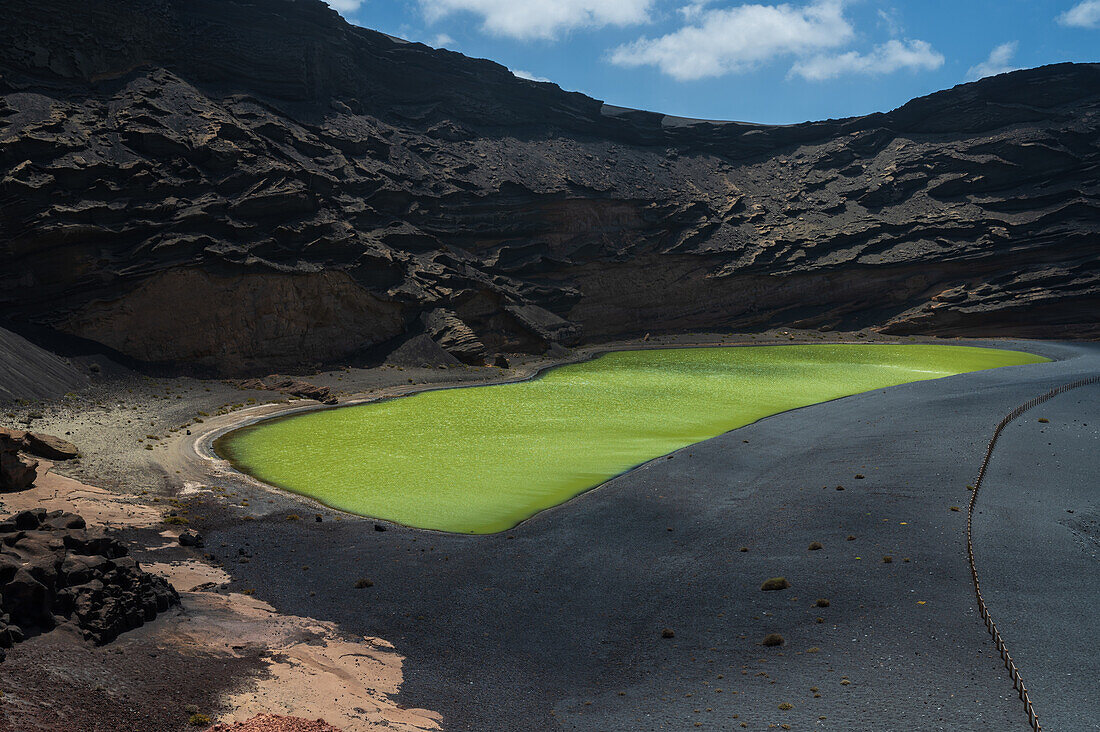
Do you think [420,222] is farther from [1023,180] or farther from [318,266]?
[1023,180]

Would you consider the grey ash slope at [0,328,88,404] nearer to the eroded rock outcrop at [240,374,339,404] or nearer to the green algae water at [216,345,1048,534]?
the eroded rock outcrop at [240,374,339,404]

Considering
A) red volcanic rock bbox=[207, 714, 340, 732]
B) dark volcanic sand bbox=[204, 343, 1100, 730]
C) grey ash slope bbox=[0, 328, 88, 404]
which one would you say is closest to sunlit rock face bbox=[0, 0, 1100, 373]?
grey ash slope bbox=[0, 328, 88, 404]

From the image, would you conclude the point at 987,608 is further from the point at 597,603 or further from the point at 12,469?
the point at 12,469

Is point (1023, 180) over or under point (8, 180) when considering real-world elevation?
over

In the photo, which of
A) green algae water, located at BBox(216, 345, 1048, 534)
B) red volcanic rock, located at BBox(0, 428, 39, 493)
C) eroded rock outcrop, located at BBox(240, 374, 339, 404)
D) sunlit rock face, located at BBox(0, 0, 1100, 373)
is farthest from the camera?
sunlit rock face, located at BBox(0, 0, 1100, 373)

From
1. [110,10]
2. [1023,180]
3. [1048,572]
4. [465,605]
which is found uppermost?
[110,10]

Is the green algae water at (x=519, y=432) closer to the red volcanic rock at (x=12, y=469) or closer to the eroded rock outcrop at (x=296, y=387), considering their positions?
the eroded rock outcrop at (x=296, y=387)

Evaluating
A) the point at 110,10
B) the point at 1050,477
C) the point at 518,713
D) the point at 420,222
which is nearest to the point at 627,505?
the point at 518,713

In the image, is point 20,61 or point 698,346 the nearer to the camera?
point 20,61
